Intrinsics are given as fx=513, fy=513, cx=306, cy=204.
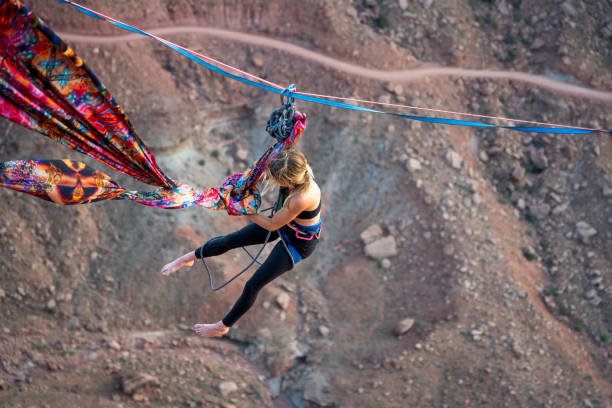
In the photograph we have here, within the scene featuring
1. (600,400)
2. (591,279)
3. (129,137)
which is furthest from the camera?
(591,279)

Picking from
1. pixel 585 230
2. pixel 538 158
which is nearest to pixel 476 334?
pixel 585 230

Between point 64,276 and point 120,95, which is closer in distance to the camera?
point 64,276

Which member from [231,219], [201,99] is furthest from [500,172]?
[201,99]

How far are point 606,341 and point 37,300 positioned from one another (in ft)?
47.9

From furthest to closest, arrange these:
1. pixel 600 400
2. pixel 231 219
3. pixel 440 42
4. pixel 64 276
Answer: pixel 440 42 → pixel 231 219 → pixel 64 276 → pixel 600 400

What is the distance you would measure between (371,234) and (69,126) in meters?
10.6

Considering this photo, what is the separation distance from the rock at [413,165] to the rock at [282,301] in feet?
17.3

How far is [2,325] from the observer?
11.8m

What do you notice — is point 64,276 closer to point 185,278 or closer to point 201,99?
point 185,278

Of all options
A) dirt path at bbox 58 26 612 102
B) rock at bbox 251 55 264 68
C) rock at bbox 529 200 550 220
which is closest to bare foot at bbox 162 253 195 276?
rock at bbox 251 55 264 68

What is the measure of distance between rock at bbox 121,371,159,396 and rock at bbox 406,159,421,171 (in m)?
9.07

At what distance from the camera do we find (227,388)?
11.7m

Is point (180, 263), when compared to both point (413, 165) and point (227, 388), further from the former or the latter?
point (413, 165)

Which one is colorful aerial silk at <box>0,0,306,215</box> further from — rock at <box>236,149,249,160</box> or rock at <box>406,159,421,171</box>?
rock at <box>236,149,249,160</box>
